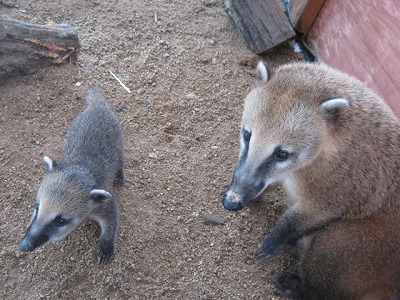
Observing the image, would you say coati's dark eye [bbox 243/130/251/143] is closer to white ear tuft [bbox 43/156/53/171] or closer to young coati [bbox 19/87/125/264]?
young coati [bbox 19/87/125/264]

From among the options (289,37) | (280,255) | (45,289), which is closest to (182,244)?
(280,255)

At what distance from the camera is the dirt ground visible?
12.7 ft

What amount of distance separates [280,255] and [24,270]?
7.06ft

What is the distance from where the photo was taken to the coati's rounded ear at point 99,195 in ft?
12.4

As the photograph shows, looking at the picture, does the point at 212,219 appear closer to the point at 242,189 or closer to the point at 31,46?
the point at 242,189

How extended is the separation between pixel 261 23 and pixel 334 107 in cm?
260

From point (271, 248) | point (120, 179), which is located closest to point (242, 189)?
point (271, 248)

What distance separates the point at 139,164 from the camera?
4629mm

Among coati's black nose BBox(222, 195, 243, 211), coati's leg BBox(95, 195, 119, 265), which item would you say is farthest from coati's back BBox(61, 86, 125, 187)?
coati's black nose BBox(222, 195, 243, 211)

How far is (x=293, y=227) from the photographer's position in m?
3.80

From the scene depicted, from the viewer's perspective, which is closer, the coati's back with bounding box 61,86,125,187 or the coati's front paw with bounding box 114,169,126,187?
the coati's back with bounding box 61,86,125,187

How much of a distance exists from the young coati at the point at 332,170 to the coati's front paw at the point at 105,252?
1104 millimetres

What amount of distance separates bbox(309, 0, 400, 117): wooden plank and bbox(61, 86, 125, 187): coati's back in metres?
2.55

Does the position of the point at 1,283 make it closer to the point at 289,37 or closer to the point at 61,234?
the point at 61,234
